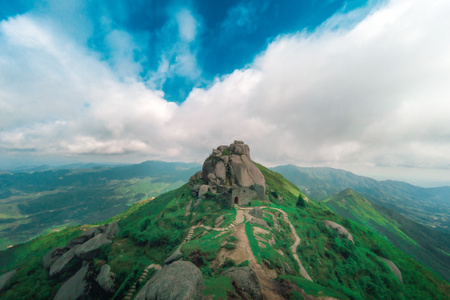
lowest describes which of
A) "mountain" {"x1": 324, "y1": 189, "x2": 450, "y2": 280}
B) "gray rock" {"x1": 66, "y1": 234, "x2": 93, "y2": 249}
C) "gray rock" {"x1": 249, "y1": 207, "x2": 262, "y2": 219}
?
"mountain" {"x1": 324, "y1": 189, "x2": 450, "y2": 280}

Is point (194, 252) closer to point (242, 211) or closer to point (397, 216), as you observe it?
point (242, 211)

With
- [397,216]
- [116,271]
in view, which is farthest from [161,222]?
[397,216]

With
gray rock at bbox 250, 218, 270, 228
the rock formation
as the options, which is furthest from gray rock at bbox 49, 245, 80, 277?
gray rock at bbox 250, 218, 270, 228

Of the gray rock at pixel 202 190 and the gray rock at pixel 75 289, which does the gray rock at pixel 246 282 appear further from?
the gray rock at pixel 202 190

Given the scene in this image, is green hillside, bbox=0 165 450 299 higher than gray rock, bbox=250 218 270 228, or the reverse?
gray rock, bbox=250 218 270 228

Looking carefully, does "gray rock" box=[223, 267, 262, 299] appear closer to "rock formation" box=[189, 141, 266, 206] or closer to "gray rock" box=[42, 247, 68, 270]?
"rock formation" box=[189, 141, 266, 206]

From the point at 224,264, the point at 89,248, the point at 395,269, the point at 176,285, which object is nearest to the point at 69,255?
the point at 89,248

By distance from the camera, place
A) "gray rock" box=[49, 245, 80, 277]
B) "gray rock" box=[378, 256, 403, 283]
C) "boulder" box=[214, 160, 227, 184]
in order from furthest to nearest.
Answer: "boulder" box=[214, 160, 227, 184] < "gray rock" box=[378, 256, 403, 283] < "gray rock" box=[49, 245, 80, 277]
